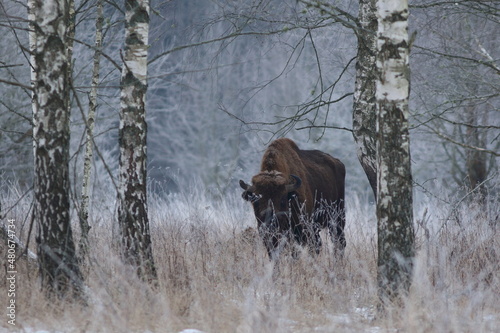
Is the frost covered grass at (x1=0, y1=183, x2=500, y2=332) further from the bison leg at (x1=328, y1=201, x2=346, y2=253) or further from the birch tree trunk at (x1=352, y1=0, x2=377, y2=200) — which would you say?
the birch tree trunk at (x1=352, y1=0, x2=377, y2=200)

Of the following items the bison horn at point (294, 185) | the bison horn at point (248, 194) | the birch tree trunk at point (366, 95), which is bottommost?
the bison horn at point (248, 194)

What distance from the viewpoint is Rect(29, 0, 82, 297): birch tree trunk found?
18.9 feet

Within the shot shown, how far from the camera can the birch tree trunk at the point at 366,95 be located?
845 centimetres

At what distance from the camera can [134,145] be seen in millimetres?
6430

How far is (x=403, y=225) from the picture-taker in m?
5.98

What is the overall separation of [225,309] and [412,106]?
47.9 feet

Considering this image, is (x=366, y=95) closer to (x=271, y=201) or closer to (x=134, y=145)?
(x=271, y=201)

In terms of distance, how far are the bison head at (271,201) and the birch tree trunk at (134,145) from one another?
3085 millimetres

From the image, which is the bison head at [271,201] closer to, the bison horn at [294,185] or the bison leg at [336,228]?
the bison horn at [294,185]

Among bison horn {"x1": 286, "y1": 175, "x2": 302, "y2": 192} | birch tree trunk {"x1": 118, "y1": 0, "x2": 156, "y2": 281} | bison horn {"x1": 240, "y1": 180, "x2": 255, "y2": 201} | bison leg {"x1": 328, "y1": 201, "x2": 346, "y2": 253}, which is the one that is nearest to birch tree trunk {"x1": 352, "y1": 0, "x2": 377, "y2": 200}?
bison leg {"x1": 328, "y1": 201, "x2": 346, "y2": 253}

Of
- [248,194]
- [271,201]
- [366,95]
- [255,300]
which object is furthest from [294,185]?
[255,300]

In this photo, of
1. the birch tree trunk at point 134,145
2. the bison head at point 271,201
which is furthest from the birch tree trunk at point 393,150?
the bison head at point 271,201

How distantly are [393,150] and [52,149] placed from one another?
9.83 feet

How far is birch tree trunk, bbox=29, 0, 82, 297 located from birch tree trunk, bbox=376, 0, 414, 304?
108 inches
